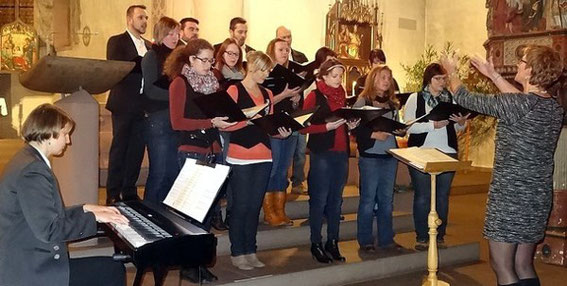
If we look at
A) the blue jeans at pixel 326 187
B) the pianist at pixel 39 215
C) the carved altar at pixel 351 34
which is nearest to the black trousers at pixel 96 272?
the pianist at pixel 39 215

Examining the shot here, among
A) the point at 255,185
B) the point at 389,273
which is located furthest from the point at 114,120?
the point at 389,273

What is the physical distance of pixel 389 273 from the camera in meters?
5.23

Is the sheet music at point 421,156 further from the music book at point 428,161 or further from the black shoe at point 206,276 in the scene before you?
the black shoe at point 206,276

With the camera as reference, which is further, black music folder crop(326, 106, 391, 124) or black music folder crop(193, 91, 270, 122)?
black music folder crop(326, 106, 391, 124)

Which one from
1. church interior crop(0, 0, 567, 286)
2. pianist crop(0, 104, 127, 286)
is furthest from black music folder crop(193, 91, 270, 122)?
pianist crop(0, 104, 127, 286)

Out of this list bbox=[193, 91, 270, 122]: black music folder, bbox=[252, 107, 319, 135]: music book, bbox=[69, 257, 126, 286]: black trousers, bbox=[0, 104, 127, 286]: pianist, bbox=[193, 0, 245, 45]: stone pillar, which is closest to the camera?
bbox=[0, 104, 127, 286]: pianist

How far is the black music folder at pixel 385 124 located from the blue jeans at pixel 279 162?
793 mm

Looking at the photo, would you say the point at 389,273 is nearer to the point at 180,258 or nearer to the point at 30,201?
the point at 180,258

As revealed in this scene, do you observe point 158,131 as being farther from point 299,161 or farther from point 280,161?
point 299,161

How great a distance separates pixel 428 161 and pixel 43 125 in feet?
7.20

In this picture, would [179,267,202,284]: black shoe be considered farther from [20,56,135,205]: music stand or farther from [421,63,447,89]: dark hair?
[421,63,447,89]: dark hair

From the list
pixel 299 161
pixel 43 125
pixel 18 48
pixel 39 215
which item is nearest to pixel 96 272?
pixel 39 215

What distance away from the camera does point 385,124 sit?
479 centimetres

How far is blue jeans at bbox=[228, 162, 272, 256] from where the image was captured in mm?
4449
